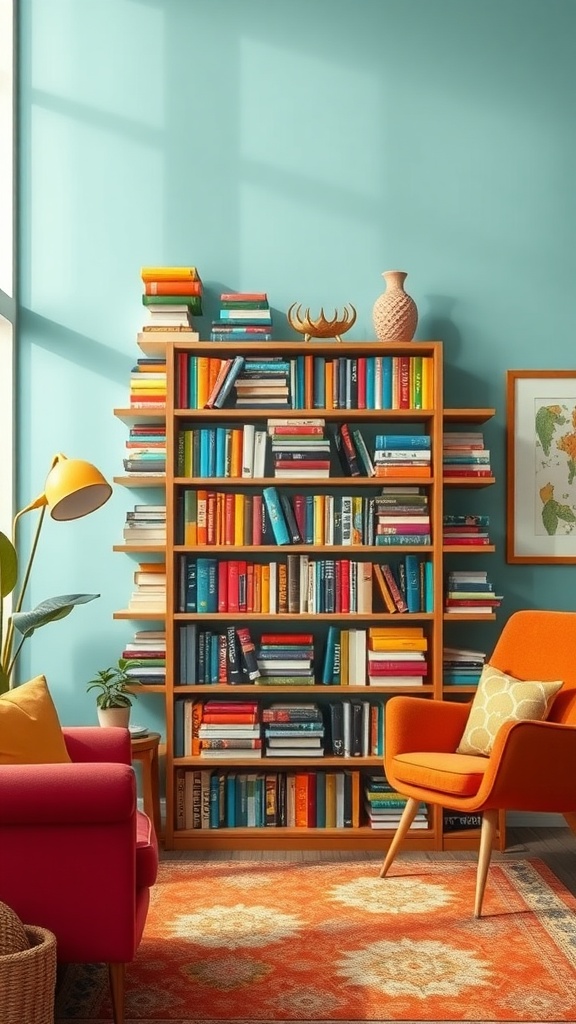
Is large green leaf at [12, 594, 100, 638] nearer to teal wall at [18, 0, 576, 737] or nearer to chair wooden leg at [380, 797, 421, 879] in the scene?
teal wall at [18, 0, 576, 737]

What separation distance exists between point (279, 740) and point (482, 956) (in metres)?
1.48

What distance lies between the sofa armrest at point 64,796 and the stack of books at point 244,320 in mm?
2422

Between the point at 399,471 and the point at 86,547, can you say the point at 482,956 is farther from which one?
the point at 86,547

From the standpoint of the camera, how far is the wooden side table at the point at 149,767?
4.31 m

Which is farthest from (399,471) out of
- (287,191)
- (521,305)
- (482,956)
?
(482,956)

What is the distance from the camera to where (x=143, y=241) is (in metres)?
4.98

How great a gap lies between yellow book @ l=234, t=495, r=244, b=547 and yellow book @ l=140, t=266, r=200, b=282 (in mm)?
964

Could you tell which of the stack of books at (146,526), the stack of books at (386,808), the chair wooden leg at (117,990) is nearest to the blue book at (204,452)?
the stack of books at (146,526)

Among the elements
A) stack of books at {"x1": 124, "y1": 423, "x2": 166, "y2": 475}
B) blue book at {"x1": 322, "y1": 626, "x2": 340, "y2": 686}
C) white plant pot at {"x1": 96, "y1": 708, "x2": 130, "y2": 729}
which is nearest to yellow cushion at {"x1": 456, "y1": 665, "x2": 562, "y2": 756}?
blue book at {"x1": 322, "y1": 626, "x2": 340, "y2": 686}

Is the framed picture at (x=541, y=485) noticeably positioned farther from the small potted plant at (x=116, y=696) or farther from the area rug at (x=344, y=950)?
the small potted plant at (x=116, y=696)

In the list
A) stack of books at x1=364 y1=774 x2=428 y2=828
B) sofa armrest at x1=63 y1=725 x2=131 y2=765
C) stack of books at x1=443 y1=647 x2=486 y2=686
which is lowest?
stack of books at x1=364 y1=774 x2=428 y2=828

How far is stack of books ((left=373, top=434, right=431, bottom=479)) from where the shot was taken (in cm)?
459

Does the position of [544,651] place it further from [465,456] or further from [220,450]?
[220,450]

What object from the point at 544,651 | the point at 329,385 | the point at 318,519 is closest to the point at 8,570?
the point at 318,519
